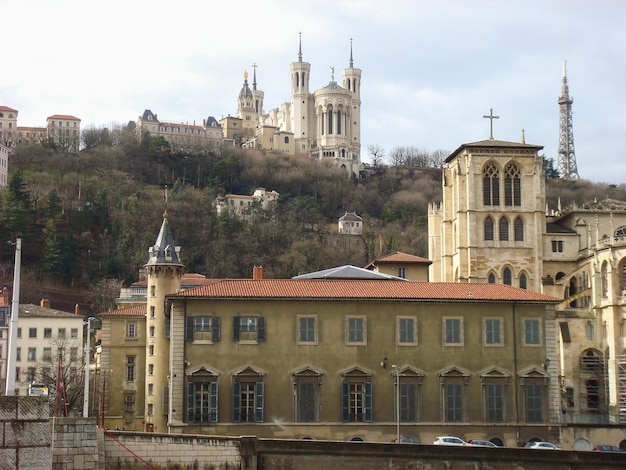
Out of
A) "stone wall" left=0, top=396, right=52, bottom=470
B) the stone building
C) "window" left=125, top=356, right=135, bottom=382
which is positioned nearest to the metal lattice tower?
the stone building

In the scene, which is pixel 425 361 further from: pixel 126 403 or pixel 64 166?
pixel 64 166

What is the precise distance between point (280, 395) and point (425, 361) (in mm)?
7027

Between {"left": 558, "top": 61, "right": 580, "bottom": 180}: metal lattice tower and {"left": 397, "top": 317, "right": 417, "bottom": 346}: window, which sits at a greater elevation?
{"left": 558, "top": 61, "right": 580, "bottom": 180}: metal lattice tower

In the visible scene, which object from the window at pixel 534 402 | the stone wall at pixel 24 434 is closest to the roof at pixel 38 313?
the window at pixel 534 402

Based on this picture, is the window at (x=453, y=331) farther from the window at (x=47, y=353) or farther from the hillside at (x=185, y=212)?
the hillside at (x=185, y=212)

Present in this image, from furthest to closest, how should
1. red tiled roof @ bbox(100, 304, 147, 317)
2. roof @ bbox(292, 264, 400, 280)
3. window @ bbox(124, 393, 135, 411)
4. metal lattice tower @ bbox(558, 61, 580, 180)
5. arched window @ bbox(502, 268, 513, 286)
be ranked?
metal lattice tower @ bbox(558, 61, 580, 180), arched window @ bbox(502, 268, 513, 286), red tiled roof @ bbox(100, 304, 147, 317), roof @ bbox(292, 264, 400, 280), window @ bbox(124, 393, 135, 411)

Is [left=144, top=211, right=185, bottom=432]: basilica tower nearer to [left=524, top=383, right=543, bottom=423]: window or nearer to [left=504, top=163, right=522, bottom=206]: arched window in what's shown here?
[left=524, top=383, right=543, bottom=423]: window

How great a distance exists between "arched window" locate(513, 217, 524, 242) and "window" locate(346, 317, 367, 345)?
98.4 feet

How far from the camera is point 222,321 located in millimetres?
48875

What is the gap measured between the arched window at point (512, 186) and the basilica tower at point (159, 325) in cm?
3037

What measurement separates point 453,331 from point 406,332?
2.27m

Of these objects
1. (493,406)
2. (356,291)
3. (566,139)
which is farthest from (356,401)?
(566,139)

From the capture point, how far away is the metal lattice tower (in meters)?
152

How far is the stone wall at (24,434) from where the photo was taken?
21.7 meters
